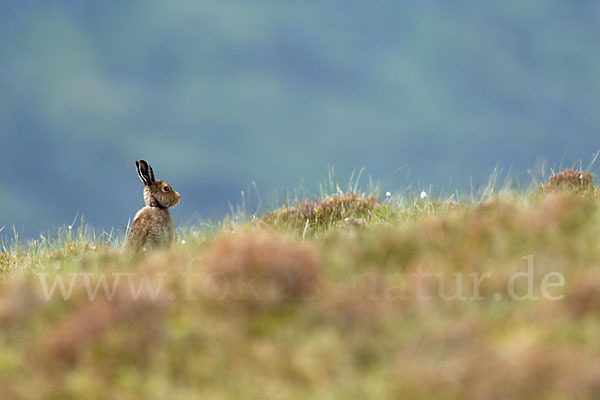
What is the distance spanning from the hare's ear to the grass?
12.6ft

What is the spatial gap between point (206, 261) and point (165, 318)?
96 cm

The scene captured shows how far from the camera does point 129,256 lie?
29.1ft

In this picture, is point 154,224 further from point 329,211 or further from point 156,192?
point 329,211

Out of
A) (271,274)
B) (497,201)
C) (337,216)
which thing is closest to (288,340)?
(271,274)

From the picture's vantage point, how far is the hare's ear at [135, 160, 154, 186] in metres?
11.1

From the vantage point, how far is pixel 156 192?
11.4m

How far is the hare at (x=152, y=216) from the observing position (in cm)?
1109
